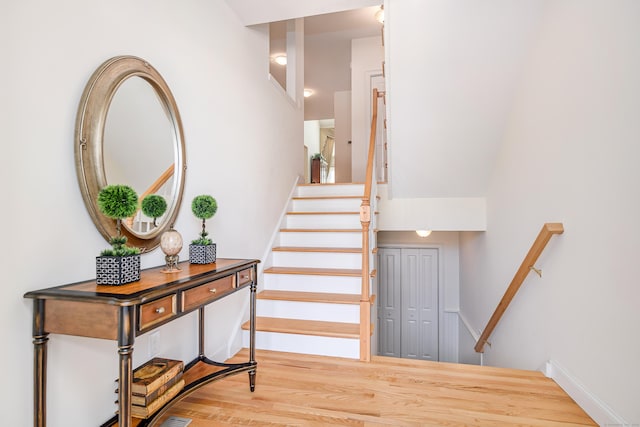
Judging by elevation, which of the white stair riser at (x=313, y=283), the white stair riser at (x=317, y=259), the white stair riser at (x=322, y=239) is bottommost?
the white stair riser at (x=313, y=283)

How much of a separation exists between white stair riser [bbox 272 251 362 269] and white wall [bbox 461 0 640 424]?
53.1 inches

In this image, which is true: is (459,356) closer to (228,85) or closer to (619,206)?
(619,206)

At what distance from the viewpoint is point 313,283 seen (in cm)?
300

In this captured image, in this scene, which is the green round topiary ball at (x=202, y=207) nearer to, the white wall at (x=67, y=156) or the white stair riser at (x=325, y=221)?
the white wall at (x=67, y=156)

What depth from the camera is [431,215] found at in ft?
12.3

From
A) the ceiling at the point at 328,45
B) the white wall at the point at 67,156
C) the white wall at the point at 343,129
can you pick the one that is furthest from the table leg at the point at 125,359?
the white wall at the point at 343,129

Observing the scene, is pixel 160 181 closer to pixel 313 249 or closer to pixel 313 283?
pixel 313 283

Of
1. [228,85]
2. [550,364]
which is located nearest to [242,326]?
[228,85]

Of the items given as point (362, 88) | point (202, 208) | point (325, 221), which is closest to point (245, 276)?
point (202, 208)

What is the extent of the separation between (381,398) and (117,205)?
64.5 inches

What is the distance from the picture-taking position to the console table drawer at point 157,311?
116cm

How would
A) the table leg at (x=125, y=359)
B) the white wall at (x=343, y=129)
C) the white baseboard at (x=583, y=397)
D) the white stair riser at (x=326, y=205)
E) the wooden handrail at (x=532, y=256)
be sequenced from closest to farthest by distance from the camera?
the table leg at (x=125, y=359) < the white baseboard at (x=583, y=397) < the wooden handrail at (x=532, y=256) < the white stair riser at (x=326, y=205) < the white wall at (x=343, y=129)

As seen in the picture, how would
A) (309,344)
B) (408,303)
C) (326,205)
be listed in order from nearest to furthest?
(309,344) → (326,205) → (408,303)

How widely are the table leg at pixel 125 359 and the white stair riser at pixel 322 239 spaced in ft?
8.20
